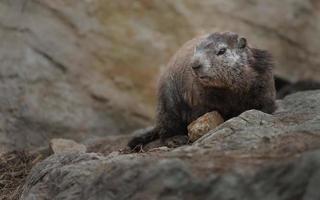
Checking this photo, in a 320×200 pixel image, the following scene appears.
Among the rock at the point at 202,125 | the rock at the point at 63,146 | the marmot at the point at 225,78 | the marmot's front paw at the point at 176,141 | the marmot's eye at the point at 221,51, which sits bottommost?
the rock at the point at 63,146

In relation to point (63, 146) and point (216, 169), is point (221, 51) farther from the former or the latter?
point (216, 169)

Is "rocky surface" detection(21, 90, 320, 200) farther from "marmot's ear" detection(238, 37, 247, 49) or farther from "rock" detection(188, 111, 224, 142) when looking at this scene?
"marmot's ear" detection(238, 37, 247, 49)

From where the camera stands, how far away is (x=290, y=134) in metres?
6.10

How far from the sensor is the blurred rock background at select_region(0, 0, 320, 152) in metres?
11.1

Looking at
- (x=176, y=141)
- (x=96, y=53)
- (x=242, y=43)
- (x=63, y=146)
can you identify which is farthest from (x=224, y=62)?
(x=96, y=53)

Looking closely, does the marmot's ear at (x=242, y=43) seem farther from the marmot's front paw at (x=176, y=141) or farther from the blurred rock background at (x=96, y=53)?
the blurred rock background at (x=96, y=53)

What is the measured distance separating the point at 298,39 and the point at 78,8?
15.7 ft

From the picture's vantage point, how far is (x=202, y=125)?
746 centimetres

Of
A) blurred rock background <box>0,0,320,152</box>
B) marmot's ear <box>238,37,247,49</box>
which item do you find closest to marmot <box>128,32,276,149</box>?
marmot's ear <box>238,37,247,49</box>

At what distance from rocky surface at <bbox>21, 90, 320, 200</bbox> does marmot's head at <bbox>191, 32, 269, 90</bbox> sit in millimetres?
876

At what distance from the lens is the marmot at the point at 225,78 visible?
7656mm

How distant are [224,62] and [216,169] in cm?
264

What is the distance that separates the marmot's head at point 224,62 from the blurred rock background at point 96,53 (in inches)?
125

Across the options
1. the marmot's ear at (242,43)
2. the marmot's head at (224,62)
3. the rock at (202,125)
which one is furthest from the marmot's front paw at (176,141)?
the marmot's ear at (242,43)
